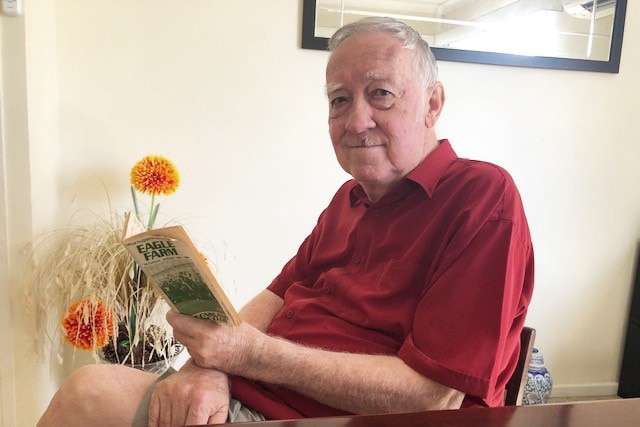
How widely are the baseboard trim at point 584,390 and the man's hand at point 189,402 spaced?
2121mm

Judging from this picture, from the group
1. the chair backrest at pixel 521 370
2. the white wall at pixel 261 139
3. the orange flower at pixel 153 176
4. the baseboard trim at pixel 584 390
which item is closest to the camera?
the chair backrest at pixel 521 370

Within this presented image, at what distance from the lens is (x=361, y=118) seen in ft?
3.66

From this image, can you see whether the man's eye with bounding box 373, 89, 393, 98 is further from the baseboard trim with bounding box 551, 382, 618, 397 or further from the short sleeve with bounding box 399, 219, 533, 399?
the baseboard trim with bounding box 551, 382, 618, 397

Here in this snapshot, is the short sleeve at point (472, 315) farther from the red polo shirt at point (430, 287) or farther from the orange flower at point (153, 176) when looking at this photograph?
the orange flower at point (153, 176)

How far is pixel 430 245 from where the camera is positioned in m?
1.00

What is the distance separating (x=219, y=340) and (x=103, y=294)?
954mm

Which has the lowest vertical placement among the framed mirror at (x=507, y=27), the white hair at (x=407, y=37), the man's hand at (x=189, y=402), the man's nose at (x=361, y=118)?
the man's hand at (x=189, y=402)

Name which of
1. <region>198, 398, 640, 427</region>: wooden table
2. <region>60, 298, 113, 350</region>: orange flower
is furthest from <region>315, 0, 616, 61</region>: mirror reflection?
<region>198, 398, 640, 427</region>: wooden table

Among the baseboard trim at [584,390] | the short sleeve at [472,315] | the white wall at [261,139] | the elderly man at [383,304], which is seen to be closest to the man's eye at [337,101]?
the elderly man at [383,304]

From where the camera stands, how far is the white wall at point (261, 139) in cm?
194

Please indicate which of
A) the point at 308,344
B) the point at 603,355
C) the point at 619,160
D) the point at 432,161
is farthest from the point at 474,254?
the point at 603,355

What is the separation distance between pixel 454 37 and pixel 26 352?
2.11m

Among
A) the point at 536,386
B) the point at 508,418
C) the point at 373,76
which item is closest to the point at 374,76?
the point at 373,76

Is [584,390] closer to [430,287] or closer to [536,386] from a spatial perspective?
[536,386]
